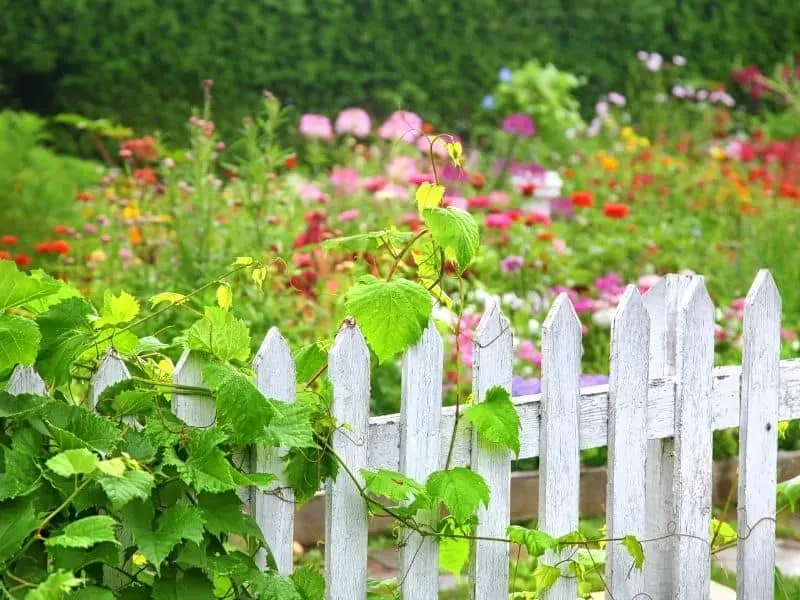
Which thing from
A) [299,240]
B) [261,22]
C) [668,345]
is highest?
[261,22]

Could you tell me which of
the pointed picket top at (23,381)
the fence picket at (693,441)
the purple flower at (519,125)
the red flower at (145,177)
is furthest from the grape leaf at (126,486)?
the purple flower at (519,125)

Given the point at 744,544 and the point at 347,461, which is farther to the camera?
the point at 744,544

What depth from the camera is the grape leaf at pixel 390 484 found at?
76.2 inches

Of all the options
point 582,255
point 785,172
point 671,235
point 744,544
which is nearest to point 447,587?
point 744,544

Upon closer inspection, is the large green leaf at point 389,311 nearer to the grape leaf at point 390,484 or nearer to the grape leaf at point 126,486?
the grape leaf at point 390,484

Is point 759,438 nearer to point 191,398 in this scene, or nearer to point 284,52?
Answer: point 191,398

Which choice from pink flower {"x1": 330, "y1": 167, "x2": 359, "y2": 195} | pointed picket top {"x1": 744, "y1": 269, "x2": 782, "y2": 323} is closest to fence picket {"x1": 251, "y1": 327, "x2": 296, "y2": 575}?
pointed picket top {"x1": 744, "y1": 269, "x2": 782, "y2": 323}

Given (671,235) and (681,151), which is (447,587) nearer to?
(671,235)

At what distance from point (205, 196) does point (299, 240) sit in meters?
0.34

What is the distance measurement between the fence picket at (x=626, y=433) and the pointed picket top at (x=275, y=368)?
60 cm

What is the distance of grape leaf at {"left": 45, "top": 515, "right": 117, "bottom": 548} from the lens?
5.31 ft

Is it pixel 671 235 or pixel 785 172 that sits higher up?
pixel 785 172

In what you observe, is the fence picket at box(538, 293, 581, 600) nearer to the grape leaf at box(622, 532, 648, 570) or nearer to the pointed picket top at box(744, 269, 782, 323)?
the grape leaf at box(622, 532, 648, 570)

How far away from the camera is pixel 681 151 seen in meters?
7.75
